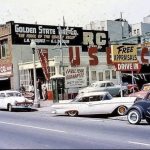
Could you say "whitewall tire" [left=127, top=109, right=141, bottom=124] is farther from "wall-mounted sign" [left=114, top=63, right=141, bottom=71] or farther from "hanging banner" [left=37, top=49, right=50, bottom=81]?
"hanging banner" [left=37, top=49, right=50, bottom=81]

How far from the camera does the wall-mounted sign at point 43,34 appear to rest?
4512 centimetres

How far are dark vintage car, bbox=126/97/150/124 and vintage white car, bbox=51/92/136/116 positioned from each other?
3.70 m

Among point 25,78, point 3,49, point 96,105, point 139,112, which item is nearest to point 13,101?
point 96,105

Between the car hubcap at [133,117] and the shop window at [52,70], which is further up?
the shop window at [52,70]

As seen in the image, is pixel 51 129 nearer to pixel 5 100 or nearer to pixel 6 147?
pixel 6 147

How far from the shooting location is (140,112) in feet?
59.0

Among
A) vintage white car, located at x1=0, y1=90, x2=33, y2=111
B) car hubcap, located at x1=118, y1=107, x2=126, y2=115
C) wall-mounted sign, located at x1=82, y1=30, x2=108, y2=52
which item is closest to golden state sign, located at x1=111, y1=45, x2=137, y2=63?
car hubcap, located at x1=118, y1=107, x2=126, y2=115

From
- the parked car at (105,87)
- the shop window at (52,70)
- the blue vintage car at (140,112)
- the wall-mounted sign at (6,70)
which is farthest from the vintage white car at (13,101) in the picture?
the wall-mounted sign at (6,70)

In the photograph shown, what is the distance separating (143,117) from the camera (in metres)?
18.0

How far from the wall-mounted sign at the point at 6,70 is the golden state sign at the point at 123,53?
2046 centimetres

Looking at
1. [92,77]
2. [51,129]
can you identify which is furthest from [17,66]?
[51,129]

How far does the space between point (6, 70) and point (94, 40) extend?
507 inches

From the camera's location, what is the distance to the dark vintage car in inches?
702

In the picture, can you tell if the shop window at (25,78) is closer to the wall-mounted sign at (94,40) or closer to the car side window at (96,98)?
the wall-mounted sign at (94,40)
